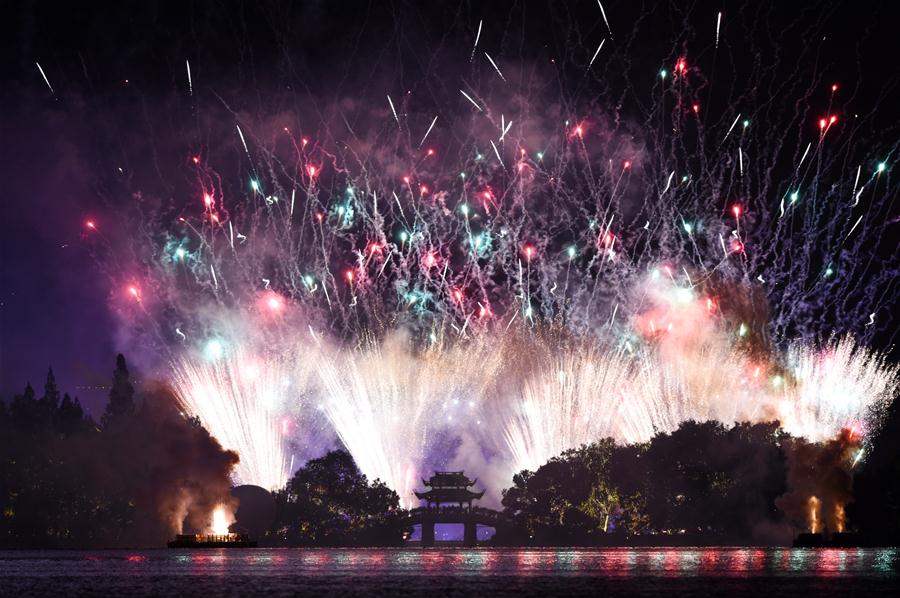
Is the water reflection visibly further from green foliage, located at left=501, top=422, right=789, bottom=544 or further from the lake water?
green foliage, located at left=501, top=422, right=789, bottom=544

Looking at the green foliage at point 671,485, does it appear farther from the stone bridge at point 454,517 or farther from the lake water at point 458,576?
the lake water at point 458,576

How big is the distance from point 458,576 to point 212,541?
2125 inches

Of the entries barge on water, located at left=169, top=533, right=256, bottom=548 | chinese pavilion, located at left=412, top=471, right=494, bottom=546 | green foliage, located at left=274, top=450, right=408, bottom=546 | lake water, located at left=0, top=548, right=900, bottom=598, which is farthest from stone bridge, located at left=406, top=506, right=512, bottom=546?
lake water, located at left=0, top=548, right=900, bottom=598

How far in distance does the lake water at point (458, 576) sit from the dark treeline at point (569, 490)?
14.3 metres

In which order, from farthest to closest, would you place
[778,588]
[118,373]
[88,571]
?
[118,373]
[88,571]
[778,588]

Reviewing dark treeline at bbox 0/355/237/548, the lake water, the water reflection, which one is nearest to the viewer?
the lake water

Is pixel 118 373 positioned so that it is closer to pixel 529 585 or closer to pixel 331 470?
pixel 331 470

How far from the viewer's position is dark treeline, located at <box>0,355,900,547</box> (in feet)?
360

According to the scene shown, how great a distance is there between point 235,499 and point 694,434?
4615 centimetres

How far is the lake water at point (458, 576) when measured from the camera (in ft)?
185

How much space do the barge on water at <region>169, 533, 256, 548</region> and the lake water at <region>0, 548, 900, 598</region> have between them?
777 inches

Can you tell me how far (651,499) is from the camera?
11694 cm

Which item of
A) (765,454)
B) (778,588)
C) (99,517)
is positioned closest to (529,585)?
(778,588)

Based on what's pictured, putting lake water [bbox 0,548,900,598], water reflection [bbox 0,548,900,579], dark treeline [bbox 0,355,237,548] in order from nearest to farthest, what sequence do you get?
lake water [bbox 0,548,900,598]
water reflection [bbox 0,548,900,579]
dark treeline [bbox 0,355,237,548]
